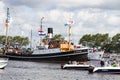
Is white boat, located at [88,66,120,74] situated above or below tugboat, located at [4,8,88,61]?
below

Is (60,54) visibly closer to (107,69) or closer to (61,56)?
(61,56)

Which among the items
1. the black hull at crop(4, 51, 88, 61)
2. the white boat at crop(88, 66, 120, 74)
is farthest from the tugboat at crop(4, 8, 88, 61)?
the white boat at crop(88, 66, 120, 74)

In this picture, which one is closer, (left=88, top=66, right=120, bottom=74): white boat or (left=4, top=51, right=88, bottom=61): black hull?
(left=88, top=66, right=120, bottom=74): white boat

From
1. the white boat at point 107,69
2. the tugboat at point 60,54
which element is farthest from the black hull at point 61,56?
the white boat at point 107,69

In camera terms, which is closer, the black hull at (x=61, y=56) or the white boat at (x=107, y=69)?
the white boat at (x=107, y=69)

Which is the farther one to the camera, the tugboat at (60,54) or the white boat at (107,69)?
the tugboat at (60,54)

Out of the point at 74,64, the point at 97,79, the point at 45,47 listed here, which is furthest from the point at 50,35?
the point at 97,79

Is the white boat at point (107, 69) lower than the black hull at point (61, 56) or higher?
lower

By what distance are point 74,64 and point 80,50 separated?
5696cm

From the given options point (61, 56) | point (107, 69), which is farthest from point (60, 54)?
point (107, 69)

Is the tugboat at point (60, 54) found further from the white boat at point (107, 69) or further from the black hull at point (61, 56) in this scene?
the white boat at point (107, 69)

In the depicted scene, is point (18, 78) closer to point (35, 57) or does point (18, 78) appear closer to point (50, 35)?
point (35, 57)

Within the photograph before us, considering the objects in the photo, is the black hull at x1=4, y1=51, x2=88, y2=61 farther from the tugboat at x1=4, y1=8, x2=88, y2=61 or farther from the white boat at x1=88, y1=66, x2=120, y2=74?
the white boat at x1=88, y1=66, x2=120, y2=74

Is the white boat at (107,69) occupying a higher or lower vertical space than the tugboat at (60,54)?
lower
